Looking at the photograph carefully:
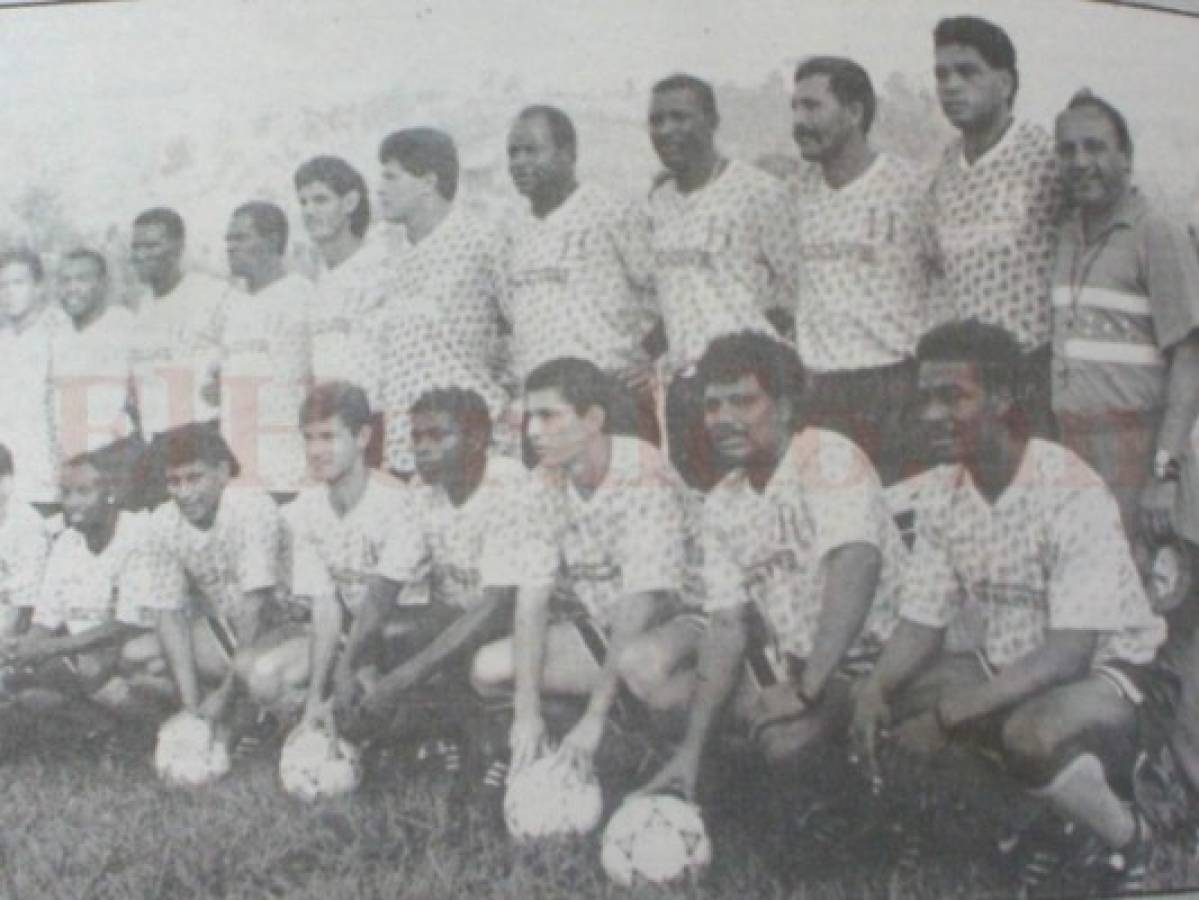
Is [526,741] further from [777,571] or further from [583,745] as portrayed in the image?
[777,571]

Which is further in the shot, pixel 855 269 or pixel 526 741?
pixel 855 269

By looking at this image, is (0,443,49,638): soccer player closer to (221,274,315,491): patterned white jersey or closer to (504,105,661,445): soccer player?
(221,274,315,491): patterned white jersey

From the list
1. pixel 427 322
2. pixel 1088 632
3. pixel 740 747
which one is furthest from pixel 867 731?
pixel 427 322

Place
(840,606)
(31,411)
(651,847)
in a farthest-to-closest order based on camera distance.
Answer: (31,411), (840,606), (651,847)

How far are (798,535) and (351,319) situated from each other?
1372mm

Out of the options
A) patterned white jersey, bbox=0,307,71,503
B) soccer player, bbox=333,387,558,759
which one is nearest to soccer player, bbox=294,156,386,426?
soccer player, bbox=333,387,558,759

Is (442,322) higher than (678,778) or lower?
higher

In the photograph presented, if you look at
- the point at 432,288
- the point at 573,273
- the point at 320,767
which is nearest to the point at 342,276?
the point at 432,288

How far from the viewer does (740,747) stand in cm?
430

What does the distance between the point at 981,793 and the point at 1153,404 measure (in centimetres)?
121

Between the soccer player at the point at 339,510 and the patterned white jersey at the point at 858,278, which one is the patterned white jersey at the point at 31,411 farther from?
the patterned white jersey at the point at 858,278

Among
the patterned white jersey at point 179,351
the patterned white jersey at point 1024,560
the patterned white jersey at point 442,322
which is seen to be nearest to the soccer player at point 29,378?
the patterned white jersey at point 179,351

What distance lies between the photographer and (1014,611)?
4363mm

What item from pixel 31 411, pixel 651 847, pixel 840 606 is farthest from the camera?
pixel 31 411
